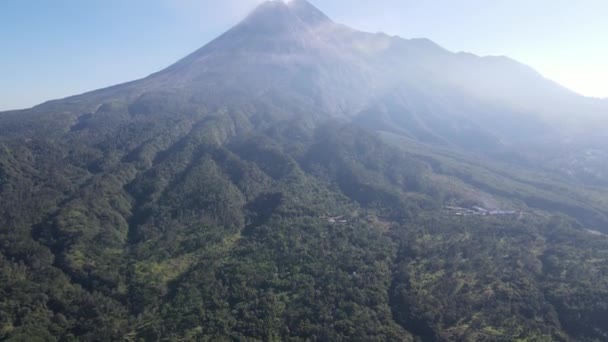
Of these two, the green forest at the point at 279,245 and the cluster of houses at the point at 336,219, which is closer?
the green forest at the point at 279,245

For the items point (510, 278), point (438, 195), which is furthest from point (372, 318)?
point (438, 195)

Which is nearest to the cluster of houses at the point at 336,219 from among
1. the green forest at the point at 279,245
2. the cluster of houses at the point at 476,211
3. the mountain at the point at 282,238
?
the mountain at the point at 282,238

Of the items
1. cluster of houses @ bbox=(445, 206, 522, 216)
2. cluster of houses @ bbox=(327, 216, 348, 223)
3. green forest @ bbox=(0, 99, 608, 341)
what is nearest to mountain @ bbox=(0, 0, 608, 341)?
cluster of houses @ bbox=(327, 216, 348, 223)

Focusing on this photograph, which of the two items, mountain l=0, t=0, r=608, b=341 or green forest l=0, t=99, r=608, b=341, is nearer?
green forest l=0, t=99, r=608, b=341

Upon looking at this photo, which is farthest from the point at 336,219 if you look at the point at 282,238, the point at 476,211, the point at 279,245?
the point at 476,211

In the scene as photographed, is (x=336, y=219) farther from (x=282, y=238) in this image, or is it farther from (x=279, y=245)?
(x=279, y=245)

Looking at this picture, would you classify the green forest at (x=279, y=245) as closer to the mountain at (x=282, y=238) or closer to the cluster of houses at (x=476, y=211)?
the mountain at (x=282, y=238)

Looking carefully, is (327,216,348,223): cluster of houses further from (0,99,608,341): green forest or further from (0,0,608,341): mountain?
(0,99,608,341): green forest

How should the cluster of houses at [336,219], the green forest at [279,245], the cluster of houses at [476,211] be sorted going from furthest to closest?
the cluster of houses at [476,211], the cluster of houses at [336,219], the green forest at [279,245]

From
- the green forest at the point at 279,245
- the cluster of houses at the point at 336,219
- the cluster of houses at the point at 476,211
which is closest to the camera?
the green forest at the point at 279,245
